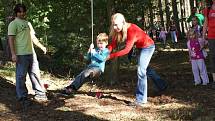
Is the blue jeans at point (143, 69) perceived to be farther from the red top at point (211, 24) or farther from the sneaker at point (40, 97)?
the sneaker at point (40, 97)

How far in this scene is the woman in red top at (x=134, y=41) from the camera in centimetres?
859

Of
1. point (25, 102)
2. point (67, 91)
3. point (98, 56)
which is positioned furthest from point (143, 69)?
point (25, 102)

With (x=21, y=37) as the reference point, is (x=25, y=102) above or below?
below

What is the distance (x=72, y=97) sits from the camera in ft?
33.7

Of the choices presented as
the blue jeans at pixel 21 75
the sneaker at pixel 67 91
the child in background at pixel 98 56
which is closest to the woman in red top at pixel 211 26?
the child in background at pixel 98 56

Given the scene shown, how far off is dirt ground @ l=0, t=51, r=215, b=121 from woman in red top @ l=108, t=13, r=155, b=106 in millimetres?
399

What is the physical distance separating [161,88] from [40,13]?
538cm

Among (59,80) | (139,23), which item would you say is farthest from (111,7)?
(59,80)

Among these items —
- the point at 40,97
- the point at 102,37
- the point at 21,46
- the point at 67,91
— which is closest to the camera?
the point at 21,46

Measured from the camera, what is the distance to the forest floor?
27.3 ft

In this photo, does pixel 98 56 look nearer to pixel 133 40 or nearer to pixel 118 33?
pixel 118 33

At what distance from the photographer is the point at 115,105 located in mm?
9336

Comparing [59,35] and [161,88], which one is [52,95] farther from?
[59,35]

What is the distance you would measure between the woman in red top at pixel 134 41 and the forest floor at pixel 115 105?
1.28 ft
